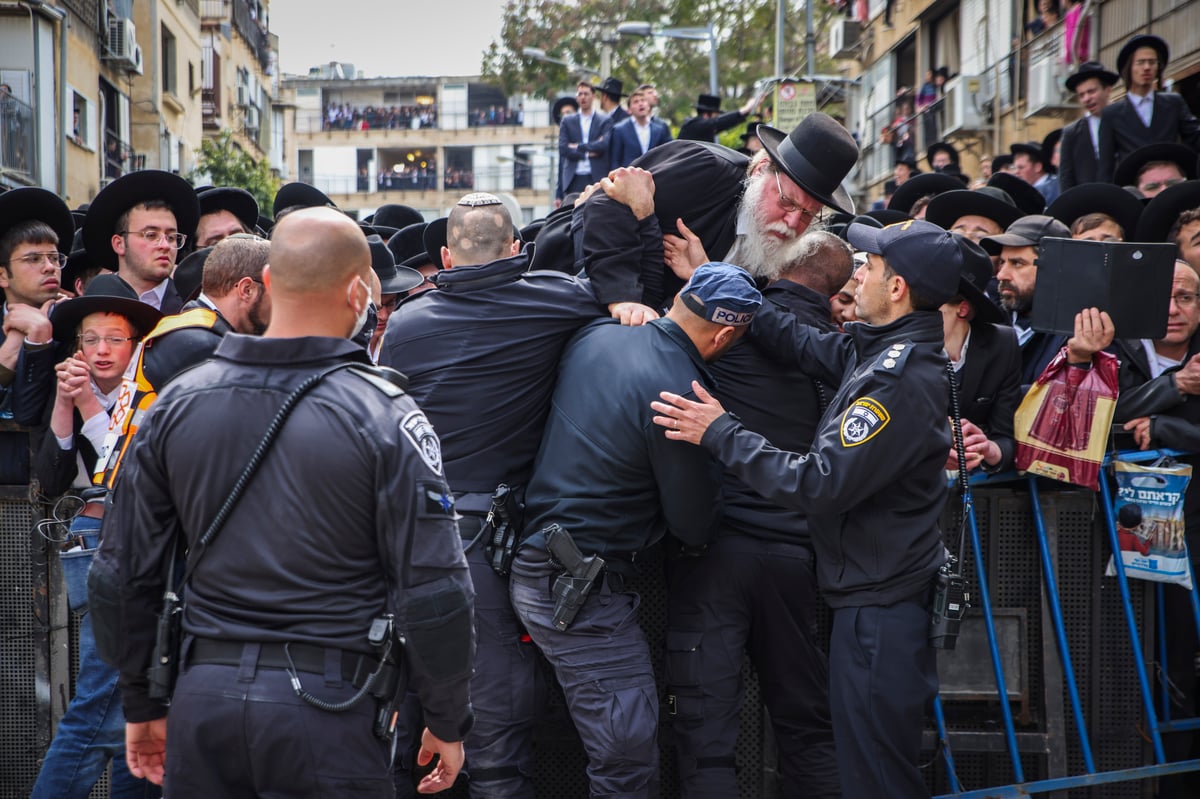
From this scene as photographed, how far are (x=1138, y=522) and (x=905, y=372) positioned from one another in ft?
5.68

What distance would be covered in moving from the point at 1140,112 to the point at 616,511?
774 centimetres

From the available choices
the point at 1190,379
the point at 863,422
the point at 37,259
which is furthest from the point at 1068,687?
the point at 37,259

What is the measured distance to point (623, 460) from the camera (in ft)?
13.7

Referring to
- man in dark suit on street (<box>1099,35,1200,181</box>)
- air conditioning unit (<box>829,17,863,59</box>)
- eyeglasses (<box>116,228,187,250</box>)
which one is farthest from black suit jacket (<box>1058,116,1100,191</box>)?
air conditioning unit (<box>829,17,863,59</box>)

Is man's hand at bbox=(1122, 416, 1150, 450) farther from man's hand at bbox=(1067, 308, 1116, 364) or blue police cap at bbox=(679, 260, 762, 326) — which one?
blue police cap at bbox=(679, 260, 762, 326)

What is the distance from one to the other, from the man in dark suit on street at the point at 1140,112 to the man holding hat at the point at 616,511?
679cm

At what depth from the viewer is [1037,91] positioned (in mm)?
19250

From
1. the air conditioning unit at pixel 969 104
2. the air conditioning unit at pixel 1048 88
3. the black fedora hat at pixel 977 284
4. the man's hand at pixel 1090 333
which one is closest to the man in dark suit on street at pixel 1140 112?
the black fedora hat at pixel 977 284

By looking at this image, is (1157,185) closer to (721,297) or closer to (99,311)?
(721,297)

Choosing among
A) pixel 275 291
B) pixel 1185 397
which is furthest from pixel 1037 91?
pixel 275 291

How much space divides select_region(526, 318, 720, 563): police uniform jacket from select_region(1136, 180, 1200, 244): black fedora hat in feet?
12.0

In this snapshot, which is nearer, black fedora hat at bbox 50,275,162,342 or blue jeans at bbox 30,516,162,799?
blue jeans at bbox 30,516,162,799

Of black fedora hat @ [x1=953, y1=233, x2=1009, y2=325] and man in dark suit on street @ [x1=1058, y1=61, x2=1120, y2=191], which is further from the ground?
man in dark suit on street @ [x1=1058, y1=61, x2=1120, y2=191]

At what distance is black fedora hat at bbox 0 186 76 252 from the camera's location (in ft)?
19.3
